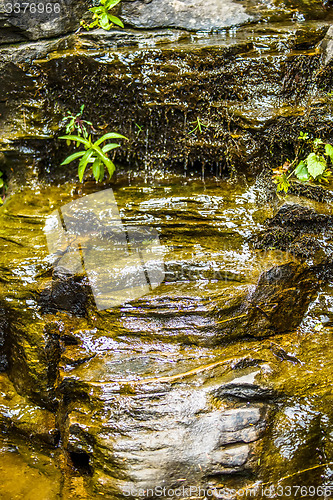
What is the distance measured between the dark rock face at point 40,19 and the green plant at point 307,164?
3122 millimetres

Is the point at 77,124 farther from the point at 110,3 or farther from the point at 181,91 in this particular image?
the point at 110,3

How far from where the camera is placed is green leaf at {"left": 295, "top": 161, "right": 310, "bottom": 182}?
4195mm

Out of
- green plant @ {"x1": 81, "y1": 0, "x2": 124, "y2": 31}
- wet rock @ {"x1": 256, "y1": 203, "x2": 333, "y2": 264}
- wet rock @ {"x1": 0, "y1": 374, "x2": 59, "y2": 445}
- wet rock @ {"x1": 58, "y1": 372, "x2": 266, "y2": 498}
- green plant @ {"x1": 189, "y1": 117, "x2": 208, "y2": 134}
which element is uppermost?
green plant @ {"x1": 81, "y1": 0, "x2": 124, "y2": 31}

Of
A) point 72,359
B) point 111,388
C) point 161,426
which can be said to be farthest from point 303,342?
point 72,359

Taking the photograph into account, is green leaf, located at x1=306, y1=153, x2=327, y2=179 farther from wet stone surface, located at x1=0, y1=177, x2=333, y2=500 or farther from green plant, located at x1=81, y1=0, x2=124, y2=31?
green plant, located at x1=81, y1=0, x2=124, y2=31

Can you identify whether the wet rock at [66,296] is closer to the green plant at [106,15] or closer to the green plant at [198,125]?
the green plant at [198,125]

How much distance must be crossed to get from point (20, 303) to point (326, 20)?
487 centimetres

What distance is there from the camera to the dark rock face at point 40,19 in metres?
4.80

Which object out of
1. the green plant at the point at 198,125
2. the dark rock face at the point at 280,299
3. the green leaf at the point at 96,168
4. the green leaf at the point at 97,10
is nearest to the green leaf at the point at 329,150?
the dark rock face at the point at 280,299

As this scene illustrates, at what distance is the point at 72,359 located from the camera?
347 cm

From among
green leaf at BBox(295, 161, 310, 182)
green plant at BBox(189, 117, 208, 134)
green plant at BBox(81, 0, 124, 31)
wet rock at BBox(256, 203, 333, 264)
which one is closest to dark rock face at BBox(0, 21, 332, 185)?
green plant at BBox(189, 117, 208, 134)

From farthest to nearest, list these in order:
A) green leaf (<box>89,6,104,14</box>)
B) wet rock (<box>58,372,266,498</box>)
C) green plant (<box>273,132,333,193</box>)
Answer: green leaf (<box>89,6,104,14</box>) < green plant (<box>273,132,333,193</box>) < wet rock (<box>58,372,266,498</box>)

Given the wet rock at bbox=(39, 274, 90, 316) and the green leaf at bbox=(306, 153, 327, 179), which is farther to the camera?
the green leaf at bbox=(306, 153, 327, 179)

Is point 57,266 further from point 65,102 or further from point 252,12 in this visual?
point 252,12
